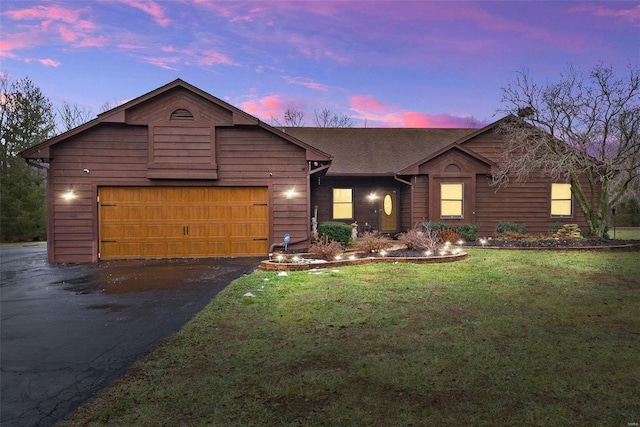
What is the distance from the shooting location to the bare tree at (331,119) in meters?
37.0

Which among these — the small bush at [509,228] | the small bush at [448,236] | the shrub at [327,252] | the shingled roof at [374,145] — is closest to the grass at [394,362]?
the shrub at [327,252]

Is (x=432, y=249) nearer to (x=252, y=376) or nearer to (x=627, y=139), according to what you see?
(x=252, y=376)

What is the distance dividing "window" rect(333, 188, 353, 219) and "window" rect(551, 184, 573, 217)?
9.64 metres

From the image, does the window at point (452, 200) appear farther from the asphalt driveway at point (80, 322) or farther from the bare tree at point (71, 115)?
the bare tree at point (71, 115)

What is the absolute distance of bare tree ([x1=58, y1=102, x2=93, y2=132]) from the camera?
37188mm

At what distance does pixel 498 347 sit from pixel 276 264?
20.2ft

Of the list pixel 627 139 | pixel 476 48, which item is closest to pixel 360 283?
pixel 627 139

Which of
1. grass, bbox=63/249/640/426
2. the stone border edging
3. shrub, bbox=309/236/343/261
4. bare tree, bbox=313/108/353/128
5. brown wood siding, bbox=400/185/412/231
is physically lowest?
grass, bbox=63/249/640/426

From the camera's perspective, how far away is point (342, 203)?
17.9 meters

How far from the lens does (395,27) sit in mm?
17375

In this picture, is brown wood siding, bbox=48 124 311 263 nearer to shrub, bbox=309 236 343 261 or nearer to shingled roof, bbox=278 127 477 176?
shrub, bbox=309 236 343 261

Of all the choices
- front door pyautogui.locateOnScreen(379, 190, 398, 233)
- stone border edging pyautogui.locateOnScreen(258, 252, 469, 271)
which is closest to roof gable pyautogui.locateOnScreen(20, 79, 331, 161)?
stone border edging pyautogui.locateOnScreen(258, 252, 469, 271)

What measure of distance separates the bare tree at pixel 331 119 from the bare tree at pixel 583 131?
865 inches

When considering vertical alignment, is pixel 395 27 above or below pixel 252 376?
above
